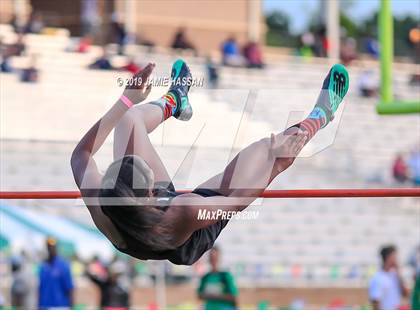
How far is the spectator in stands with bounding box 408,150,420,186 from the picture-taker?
14.1 metres

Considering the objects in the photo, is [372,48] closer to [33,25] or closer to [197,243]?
[33,25]

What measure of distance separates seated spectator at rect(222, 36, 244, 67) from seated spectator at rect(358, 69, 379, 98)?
5.47ft

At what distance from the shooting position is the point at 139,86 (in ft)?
15.2

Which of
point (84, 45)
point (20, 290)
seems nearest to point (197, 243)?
point (20, 290)

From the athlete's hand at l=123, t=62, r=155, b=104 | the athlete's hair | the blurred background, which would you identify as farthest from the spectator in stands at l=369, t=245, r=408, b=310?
the athlete's hair

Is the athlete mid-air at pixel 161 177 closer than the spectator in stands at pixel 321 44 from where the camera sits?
Yes

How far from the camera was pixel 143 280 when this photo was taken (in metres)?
12.3

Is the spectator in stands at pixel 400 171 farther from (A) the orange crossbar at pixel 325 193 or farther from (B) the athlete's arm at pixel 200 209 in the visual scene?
(B) the athlete's arm at pixel 200 209

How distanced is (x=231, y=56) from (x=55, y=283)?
28.0 feet

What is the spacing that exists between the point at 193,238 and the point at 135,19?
1682cm

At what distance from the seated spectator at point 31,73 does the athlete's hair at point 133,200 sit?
22.2 ft

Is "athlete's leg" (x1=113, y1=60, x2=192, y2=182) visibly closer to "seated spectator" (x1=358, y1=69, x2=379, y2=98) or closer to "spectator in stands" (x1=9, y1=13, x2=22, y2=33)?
"spectator in stands" (x1=9, y1=13, x2=22, y2=33)

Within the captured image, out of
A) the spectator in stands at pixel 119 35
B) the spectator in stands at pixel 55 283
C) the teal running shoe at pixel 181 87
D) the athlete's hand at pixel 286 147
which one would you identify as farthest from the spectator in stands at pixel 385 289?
the spectator in stands at pixel 119 35

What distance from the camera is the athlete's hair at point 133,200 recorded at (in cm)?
431
